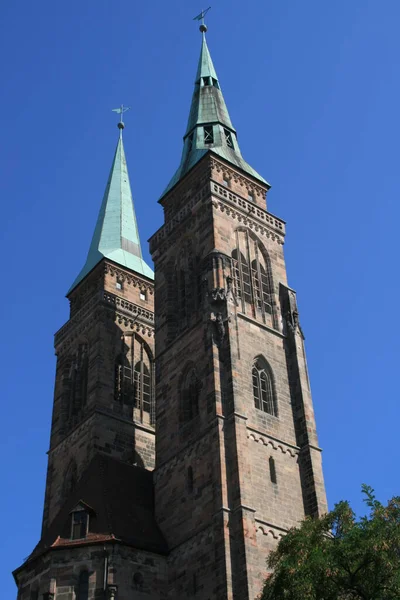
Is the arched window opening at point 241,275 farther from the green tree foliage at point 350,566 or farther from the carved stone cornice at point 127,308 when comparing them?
the green tree foliage at point 350,566

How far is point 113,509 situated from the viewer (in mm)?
30484

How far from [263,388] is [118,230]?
63.1ft

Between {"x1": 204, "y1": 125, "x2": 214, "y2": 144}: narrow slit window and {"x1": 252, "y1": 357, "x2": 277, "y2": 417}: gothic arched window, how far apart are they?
1388 centimetres

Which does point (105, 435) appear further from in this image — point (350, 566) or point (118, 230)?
point (350, 566)

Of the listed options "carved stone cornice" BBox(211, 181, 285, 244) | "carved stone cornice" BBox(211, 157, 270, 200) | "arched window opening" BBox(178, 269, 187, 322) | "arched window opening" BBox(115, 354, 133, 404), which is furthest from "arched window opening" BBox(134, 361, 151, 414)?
"carved stone cornice" BBox(211, 157, 270, 200)

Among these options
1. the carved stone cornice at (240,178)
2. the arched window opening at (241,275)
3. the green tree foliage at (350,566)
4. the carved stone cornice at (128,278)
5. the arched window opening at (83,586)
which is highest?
the carved stone cornice at (128,278)

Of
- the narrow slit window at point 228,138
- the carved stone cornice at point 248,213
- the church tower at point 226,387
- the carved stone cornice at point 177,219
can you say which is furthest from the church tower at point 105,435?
the carved stone cornice at point 248,213

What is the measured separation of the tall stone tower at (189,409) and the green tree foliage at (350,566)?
592 cm

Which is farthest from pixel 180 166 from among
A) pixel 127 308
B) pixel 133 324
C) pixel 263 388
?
pixel 263 388

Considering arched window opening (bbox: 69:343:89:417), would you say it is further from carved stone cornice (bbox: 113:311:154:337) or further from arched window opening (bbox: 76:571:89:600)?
arched window opening (bbox: 76:571:89:600)

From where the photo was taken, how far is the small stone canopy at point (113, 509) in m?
28.8

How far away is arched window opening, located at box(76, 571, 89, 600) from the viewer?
88.7 ft

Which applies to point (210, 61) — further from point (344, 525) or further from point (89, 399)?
point (344, 525)

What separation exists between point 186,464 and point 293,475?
389cm
